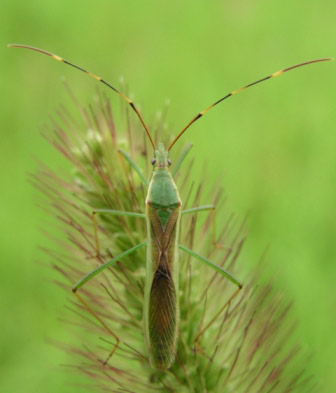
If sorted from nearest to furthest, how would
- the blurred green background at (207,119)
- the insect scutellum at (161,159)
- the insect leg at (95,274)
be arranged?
the insect leg at (95,274) < the insect scutellum at (161,159) < the blurred green background at (207,119)

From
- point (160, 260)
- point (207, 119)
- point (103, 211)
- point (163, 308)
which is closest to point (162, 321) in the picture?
point (163, 308)

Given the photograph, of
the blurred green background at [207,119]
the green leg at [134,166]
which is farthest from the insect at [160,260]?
the blurred green background at [207,119]

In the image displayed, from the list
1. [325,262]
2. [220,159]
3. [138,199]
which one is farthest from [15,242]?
[138,199]

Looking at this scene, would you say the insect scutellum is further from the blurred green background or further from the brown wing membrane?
the blurred green background

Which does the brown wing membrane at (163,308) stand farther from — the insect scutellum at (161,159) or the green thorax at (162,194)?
the insect scutellum at (161,159)

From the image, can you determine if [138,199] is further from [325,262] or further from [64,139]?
[325,262]

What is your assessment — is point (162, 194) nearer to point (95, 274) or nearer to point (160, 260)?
point (160, 260)
